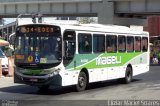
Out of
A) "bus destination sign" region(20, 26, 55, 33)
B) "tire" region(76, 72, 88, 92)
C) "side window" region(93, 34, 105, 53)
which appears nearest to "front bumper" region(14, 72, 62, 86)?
"tire" region(76, 72, 88, 92)

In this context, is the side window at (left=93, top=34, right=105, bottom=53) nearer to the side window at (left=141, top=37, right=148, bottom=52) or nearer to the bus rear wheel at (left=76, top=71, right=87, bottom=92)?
the bus rear wheel at (left=76, top=71, right=87, bottom=92)

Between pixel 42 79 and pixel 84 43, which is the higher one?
pixel 84 43

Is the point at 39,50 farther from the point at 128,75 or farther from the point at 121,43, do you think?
the point at 128,75

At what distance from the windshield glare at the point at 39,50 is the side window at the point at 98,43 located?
2.87 meters

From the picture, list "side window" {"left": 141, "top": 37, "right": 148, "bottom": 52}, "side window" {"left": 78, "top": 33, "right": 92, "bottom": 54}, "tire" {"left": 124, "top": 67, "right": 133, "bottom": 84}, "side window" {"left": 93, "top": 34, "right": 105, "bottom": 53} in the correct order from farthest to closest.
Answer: "side window" {"left": 141, "top": 37, "right": 148, "bottom": 52} → "tire" {"left": 124, "top": 67, "right": 133, "bottom": 84} → "side window" {"left": 93, "top": 34, "right": 105, "bottom": 53} → "side window" {"left": 78, "top": 33, "right": 92, "bottom": 54}

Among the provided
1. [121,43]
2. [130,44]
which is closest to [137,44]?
[130,44]

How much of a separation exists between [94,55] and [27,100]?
520 centimetres

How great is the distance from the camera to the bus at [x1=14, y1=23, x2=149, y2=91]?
1716 cm

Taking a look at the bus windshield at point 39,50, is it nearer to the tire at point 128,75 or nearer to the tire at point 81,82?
the tire at point 81,82

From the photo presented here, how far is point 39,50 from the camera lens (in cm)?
1728

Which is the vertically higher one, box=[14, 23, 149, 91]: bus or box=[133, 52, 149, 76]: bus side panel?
box=[14, 23, 149, 91]: bus

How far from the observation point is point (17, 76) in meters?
17.7

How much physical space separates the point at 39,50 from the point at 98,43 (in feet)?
11.7

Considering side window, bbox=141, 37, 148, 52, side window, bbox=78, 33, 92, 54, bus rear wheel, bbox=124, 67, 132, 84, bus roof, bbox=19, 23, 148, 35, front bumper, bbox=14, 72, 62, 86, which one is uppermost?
bus roof, bbox=19, 23, 148, 35
